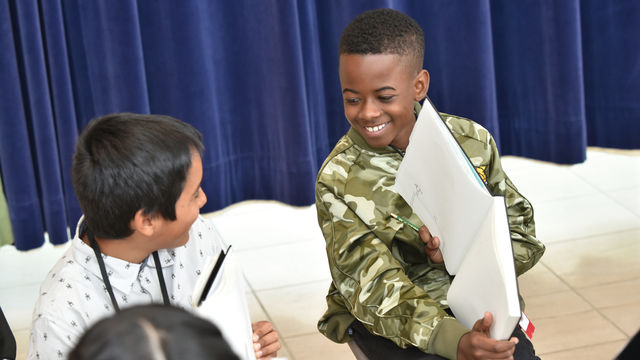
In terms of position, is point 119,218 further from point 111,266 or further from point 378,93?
point 378,93

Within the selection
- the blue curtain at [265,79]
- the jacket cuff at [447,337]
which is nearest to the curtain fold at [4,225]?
the blue curtain at [265,79]

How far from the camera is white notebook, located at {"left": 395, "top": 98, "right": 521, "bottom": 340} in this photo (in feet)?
3.59

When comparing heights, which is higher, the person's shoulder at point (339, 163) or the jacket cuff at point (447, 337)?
the person's shoulder at point (339, 163)

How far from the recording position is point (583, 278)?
2.34 metres

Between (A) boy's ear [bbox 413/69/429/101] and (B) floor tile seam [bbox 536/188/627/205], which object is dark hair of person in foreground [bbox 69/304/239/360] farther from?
(B) floor tile seam [bbox 536/188/627/205]

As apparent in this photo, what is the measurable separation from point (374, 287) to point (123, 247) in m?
0.43

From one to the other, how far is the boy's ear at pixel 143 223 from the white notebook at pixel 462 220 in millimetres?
446

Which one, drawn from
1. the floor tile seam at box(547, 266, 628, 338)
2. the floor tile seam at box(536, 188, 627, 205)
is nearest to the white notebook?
the floor tile seam at box(547, 266, 628, 338)

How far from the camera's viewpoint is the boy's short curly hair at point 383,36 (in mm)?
1455

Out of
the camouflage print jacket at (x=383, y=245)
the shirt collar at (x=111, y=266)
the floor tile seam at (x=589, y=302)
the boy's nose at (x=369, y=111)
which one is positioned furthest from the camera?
the floor tile seam at (x=589, y=302)

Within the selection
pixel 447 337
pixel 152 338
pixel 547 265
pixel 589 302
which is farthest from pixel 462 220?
pixel 547 265

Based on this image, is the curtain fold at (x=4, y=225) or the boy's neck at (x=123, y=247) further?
the curtain fold at (x=4, y=225)

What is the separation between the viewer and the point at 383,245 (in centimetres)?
142

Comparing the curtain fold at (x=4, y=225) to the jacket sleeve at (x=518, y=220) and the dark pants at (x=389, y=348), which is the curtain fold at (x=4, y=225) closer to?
the dark pants at (x=389, y=348)
